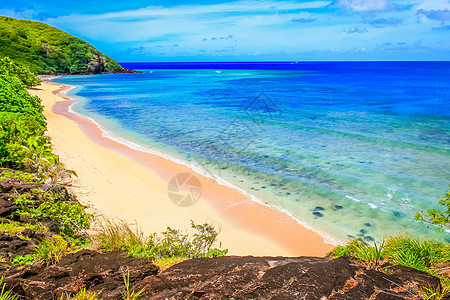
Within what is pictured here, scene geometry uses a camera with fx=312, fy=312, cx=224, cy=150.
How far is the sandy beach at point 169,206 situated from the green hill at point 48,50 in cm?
7110

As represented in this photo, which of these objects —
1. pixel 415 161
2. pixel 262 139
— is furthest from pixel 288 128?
pixel 415 161

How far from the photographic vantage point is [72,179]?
34.7 feet

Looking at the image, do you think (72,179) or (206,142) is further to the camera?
(206,142)

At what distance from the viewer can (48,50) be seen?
8356cm

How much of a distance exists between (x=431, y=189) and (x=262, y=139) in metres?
9.53

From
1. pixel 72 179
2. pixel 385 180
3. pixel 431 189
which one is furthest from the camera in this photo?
pixel 385 180

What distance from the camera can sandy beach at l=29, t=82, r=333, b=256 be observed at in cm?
845

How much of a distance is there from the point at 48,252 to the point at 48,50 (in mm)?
94706

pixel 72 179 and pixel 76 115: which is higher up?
pixel 76 115

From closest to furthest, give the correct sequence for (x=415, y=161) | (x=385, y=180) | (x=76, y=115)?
(x=385, y=180) → (x=415, y=161) → (x=76, y=115)

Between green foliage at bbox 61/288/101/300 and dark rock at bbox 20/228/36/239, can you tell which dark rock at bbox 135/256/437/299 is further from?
dark rock at bbox 20/228/36/239

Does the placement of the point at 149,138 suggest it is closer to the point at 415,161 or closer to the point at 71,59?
the point at 415,161

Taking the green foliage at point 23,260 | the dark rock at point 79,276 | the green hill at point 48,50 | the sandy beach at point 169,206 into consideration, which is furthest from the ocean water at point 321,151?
the green hill at point 48,50

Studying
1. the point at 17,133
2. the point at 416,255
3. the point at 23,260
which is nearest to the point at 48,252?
the point at 23,260
